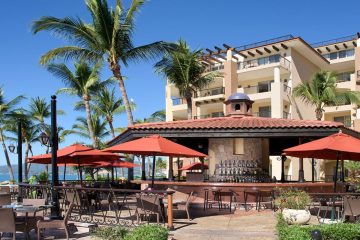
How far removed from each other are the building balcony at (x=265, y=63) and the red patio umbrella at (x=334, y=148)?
29.0 metres

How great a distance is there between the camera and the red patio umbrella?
12.1 metres

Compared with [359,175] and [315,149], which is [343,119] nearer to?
[359,175]

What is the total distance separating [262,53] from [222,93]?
5.79 metres

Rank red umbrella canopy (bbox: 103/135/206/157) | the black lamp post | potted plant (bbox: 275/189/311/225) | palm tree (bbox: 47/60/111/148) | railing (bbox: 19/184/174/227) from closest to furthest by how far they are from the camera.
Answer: railing (bbox: 19/184/174/227) → potted plant (bbox: 275/189/311/225) → the black lamp post → red umbrella canopy (bbox: 103/135/206/157) → palm tree (bbox: 47/60/111/148)

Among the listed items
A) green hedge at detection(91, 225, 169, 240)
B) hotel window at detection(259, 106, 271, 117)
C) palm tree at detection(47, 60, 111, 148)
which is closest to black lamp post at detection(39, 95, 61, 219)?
green hedge at detection(91, 225, 169, 240)

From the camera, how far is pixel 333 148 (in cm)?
1212

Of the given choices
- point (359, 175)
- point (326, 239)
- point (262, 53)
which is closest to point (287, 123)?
point (326, 239)

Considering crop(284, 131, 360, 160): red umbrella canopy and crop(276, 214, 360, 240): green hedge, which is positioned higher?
crop(284, 131, 360, 160): red umbrella canopy

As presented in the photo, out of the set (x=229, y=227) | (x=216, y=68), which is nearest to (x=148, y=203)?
(x=229, y=227)

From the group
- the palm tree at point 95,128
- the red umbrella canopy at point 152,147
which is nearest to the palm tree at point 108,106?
the palm tree at point 95,128

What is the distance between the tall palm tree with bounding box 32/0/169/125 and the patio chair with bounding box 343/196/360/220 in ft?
54.3

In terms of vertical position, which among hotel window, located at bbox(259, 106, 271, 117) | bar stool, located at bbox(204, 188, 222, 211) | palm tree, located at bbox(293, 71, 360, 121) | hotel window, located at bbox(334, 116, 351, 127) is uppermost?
palm tree, located at bbox(293, 71, 360, 121)

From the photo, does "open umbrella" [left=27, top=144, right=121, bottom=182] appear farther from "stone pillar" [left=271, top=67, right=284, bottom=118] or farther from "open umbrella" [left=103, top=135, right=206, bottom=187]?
"stone pillar" [left=271, top=67, right=284, bottom=118]

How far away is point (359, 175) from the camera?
3108 centimetres
